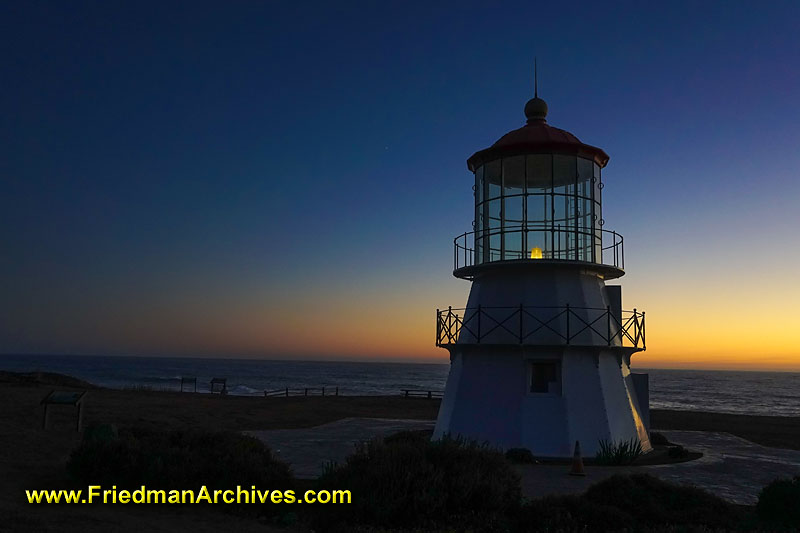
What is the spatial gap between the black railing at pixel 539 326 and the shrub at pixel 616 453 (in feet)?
7.97

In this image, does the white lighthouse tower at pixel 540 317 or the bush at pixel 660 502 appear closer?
the bush at pixel 660 502

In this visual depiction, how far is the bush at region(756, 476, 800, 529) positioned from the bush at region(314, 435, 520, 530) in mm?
3561

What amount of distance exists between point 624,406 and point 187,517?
1119 centimetres

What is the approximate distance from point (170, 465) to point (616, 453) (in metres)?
9.91

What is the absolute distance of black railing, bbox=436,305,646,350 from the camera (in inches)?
581

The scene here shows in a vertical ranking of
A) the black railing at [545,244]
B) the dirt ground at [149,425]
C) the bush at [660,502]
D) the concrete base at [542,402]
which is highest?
the black railing at [545,244]

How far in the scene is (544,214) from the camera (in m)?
15.2

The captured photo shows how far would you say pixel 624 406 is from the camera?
15.2 m

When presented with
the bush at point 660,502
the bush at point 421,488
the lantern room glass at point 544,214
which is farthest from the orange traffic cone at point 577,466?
the lantern room glass at point 544,214

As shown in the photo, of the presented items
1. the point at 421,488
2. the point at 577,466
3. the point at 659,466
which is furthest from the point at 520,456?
the point at 421,488

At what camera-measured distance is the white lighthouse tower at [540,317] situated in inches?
570

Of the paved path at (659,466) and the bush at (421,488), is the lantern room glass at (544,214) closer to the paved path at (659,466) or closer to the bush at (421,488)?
the paved path at (659,466)

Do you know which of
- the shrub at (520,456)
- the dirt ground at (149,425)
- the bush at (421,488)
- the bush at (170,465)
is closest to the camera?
the dirt ground at (149,425)

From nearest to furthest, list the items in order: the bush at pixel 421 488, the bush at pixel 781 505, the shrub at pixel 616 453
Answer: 1. the bush at pixel 421 488
2. the bush at pixel 781 505
3. the shrub at pixel 616 453
